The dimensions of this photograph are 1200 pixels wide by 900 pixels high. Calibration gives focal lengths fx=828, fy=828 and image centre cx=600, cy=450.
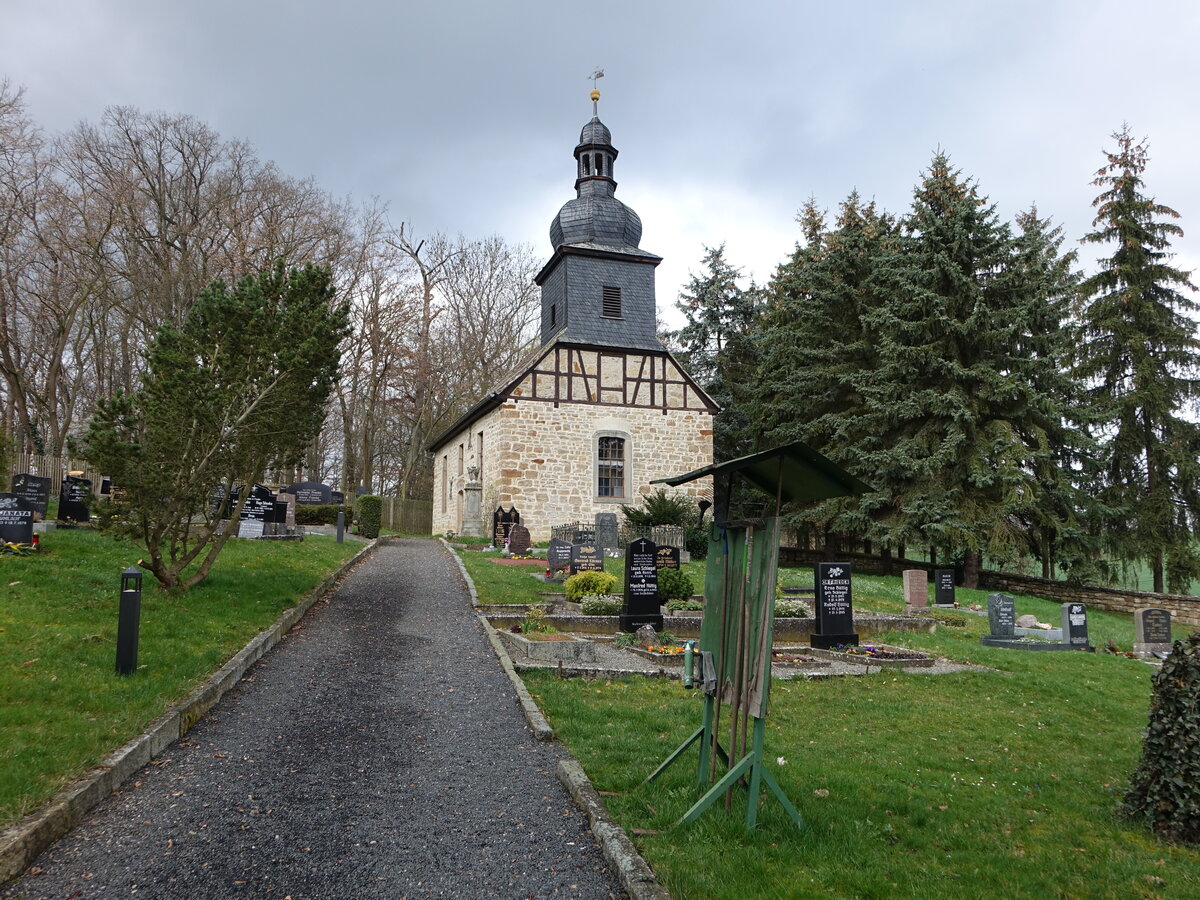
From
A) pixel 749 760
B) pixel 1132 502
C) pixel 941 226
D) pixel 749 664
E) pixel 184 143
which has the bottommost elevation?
pixel 749 760

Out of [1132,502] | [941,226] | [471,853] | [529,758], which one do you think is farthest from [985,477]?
[471,853]

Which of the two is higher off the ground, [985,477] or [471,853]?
[985,477]

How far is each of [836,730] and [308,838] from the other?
14.1 feet

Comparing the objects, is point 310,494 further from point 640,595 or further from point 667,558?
point 640,595

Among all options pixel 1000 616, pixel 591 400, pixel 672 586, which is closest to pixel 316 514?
pixel 591 400

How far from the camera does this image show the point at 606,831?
Result: 4324mm

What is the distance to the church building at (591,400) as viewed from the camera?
26.1m

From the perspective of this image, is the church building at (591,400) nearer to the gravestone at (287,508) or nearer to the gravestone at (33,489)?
the gravestone at (287,508)

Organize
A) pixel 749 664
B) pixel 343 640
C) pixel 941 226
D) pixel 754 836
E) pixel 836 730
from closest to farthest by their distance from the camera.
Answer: pixel 754 836 → pixel 749 664 → pixel 836 730 → pixel 343 640 → pixel 941 226

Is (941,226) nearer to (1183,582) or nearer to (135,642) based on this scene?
(1183,582)

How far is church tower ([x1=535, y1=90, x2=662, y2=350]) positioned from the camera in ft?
89.8

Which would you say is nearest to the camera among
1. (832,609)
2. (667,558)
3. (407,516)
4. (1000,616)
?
(832,609)

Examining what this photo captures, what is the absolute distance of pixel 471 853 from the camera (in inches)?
168

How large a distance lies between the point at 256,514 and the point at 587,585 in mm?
9120
